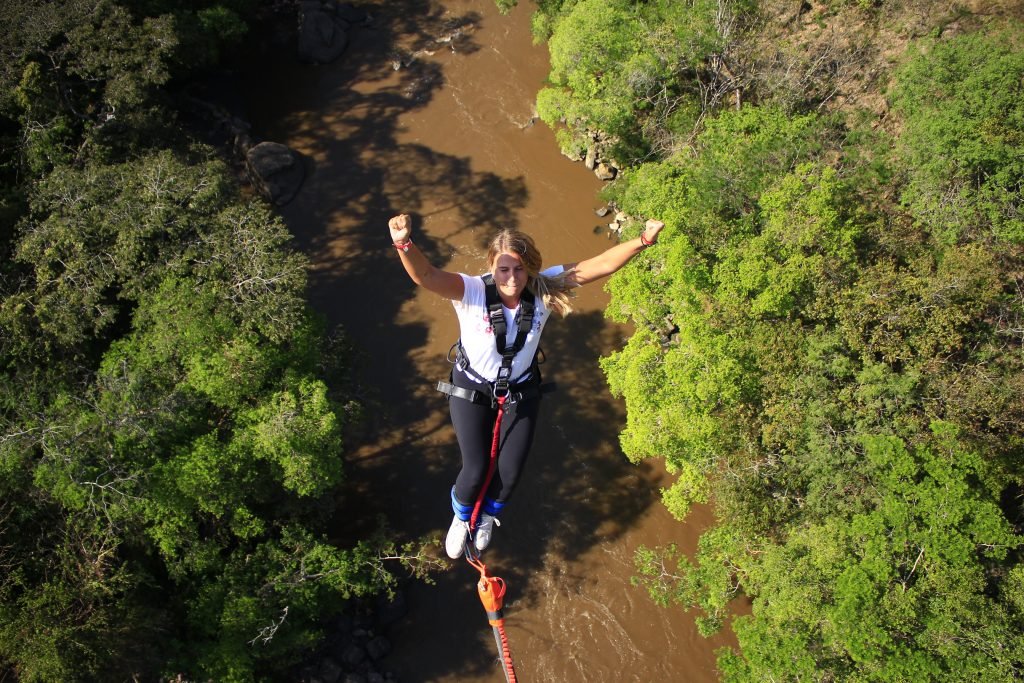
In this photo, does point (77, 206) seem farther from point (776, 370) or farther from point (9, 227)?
point (776, 370)

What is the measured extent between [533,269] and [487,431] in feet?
5.13

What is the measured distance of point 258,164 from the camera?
14.6 meters

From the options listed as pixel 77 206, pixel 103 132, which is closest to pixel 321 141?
pixel 103 132

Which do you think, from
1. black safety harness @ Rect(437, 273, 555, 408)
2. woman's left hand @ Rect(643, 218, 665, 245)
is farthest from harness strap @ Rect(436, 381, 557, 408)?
woman's left hand @ Rect(643, 218, 665, 245)

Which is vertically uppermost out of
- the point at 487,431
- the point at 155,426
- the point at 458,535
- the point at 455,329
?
the point at 487,431

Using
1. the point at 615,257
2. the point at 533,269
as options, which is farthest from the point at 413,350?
the point at 615,257

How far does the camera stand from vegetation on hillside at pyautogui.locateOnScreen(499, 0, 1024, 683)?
27.6 feet

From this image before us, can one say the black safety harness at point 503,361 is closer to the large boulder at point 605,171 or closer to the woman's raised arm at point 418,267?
the woman's raised arm at point 418,267

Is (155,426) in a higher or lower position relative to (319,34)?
lower

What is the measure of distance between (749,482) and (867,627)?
83.8 inches

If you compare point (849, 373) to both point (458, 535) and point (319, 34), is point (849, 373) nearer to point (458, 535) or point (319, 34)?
point (458, 535)

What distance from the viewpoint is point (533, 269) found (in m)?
5.36

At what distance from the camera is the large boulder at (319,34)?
1695 centimetres

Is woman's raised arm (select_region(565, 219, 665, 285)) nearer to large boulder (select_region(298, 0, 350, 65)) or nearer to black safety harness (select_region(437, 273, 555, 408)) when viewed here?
black safety harness (select_region(437, 273, 555, 408))
